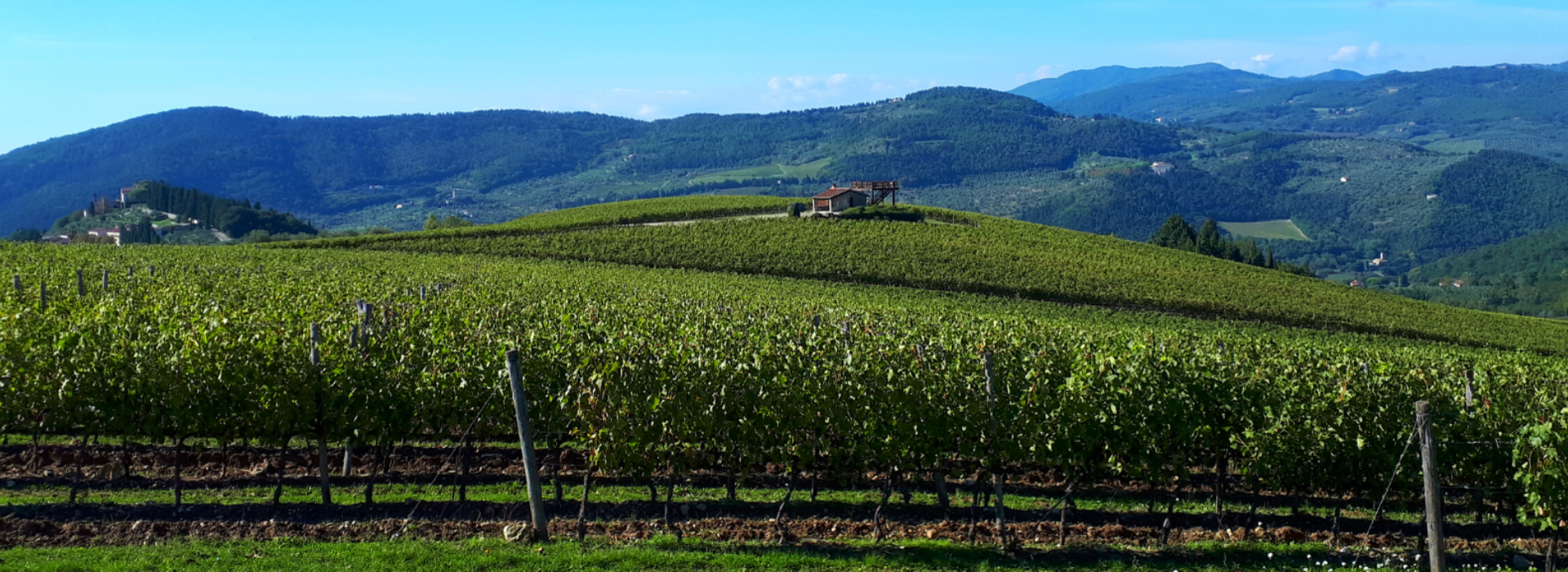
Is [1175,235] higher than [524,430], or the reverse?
[524,430]

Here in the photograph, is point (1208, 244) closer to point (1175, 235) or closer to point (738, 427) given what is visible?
point (1175, 235)

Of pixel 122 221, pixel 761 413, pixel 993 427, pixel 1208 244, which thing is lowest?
pixel 1208 244

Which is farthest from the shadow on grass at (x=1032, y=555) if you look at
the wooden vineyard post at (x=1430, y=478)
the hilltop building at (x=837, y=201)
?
the hilltop building at (x=837, y=201)

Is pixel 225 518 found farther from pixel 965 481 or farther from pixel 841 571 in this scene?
pixel 965 481

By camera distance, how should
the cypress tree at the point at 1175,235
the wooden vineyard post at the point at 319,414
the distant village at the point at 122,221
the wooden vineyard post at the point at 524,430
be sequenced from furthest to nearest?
the distant village at the point at 122,221
the cypress tree at the point at 1175,235
the wooden vineyard post at the point at 319,414
the wooden vineyard post at the point at 524,430

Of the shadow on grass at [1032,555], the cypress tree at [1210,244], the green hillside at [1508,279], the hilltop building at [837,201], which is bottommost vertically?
the green hillside at [1508,279]

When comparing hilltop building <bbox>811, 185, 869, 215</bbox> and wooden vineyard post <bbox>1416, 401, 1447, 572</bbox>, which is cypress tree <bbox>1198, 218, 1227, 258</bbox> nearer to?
hilltop building <bbox>811, 185, 869, 215</bbox>

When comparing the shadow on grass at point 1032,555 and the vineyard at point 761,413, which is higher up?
the vineyard at point 761,413

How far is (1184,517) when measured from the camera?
1392 cm

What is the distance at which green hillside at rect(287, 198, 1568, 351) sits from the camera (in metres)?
52.3

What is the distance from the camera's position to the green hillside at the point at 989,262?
172 ft

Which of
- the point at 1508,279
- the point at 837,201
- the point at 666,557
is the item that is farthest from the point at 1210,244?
the point at 666,557

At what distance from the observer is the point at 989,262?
6053cm

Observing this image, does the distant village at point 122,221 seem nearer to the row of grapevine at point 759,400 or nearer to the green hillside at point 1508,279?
the row of grapevine at point 759,400
